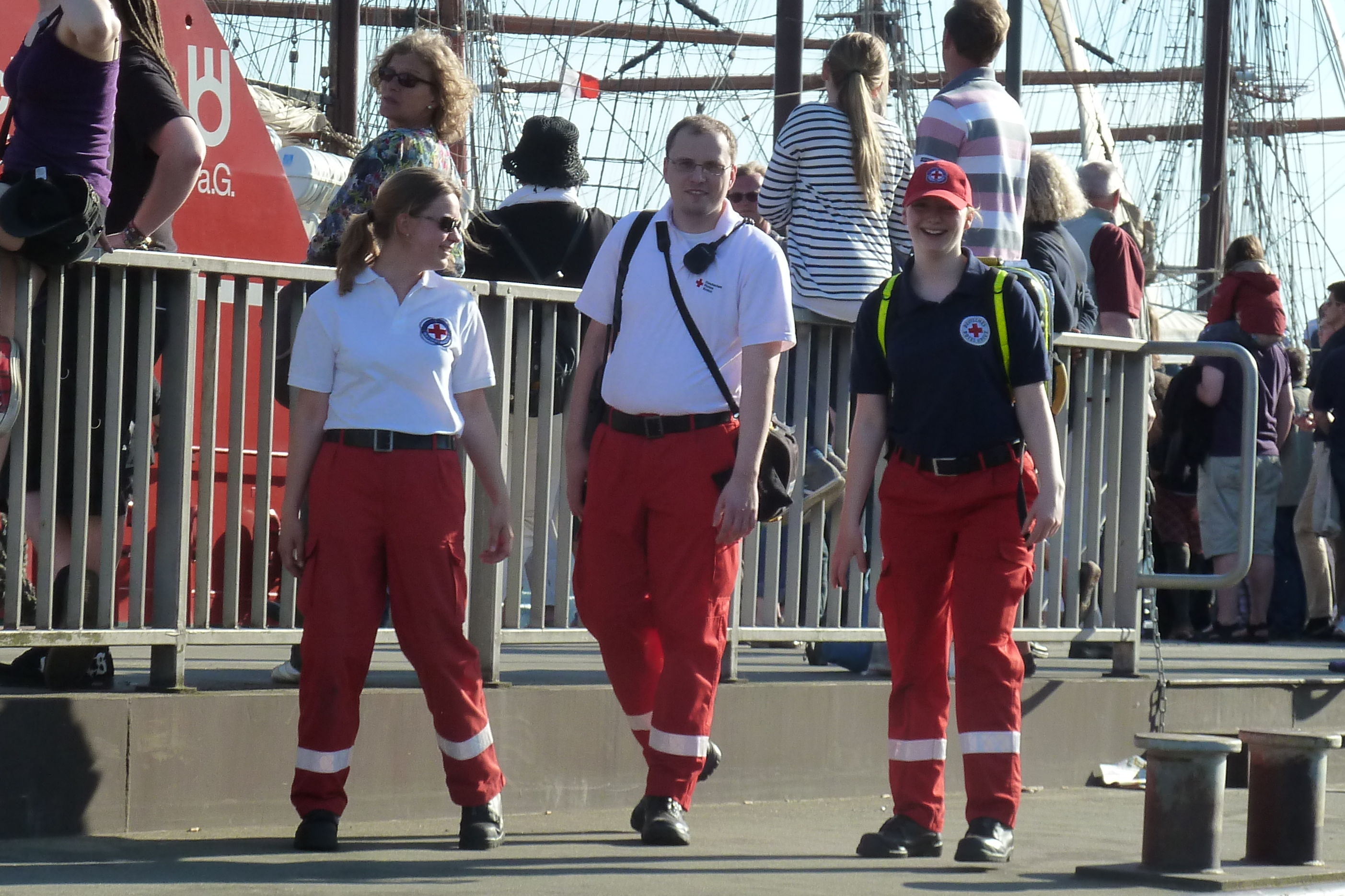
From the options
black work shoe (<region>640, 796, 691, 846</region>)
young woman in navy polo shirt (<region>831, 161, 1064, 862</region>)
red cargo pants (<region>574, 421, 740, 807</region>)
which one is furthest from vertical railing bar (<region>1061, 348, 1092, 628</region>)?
black work shoe (<region>640, 796, 691, 846</region>)

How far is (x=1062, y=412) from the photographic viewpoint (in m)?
7.57

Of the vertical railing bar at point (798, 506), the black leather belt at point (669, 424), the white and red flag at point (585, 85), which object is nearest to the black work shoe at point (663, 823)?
the black leather belt at point (669, 424)

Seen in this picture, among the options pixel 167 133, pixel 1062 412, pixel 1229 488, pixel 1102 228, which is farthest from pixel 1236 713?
pixel 167 133

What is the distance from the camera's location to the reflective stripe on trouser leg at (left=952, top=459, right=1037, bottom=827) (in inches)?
215

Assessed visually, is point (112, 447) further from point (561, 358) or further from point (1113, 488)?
point (1113, 488)

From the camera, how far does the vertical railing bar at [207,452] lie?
5.55 metres

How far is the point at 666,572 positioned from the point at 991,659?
0.94 meters

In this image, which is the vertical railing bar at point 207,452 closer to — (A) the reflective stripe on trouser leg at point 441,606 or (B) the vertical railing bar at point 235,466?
(B) the vertical railing bar at point 235,466

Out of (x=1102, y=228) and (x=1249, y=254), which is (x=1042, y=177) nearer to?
(x=1102, y=228)

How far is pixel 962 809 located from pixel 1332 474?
5.73m

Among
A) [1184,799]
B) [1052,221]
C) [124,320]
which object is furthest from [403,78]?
[1184,799]

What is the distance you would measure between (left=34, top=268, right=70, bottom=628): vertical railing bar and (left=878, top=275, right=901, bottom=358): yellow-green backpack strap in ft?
7.50

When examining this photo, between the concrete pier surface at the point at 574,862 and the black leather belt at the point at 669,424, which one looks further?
the black leather belt at the point at 669,424

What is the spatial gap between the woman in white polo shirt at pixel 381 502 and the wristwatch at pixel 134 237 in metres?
0.57
